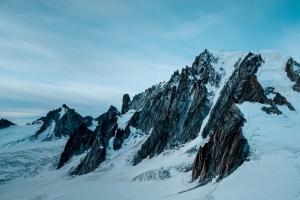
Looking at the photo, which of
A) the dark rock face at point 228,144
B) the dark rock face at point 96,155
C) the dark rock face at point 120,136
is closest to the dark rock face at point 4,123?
the dark rock face at point 96,155

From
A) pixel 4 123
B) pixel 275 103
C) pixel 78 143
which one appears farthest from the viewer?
pixel 4 123

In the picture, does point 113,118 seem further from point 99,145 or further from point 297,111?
point 297,111

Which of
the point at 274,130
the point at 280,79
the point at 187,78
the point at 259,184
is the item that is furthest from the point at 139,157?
the point at 259,184

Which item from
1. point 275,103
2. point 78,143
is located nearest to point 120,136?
point 78,143

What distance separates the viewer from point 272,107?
40.2 m

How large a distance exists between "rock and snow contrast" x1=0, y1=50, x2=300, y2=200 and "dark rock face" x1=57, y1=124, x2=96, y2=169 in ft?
1.41

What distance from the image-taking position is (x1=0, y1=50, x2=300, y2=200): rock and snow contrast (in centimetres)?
2670

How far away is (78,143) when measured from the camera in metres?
113

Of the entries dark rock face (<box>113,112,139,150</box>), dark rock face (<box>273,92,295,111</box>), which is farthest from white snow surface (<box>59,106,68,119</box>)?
dark rock face (<box>273,92,295,111</box>)

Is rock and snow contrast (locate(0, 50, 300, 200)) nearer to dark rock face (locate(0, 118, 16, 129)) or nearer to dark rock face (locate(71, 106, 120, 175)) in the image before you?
dark rock face (locate(71, 106, 120, 175))

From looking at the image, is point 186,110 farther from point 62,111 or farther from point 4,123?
point 4,123

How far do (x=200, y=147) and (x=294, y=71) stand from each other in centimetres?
2662

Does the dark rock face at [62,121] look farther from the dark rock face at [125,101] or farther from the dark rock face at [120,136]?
the dark rock face at [120,136]

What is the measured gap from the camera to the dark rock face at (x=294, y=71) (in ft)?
160
